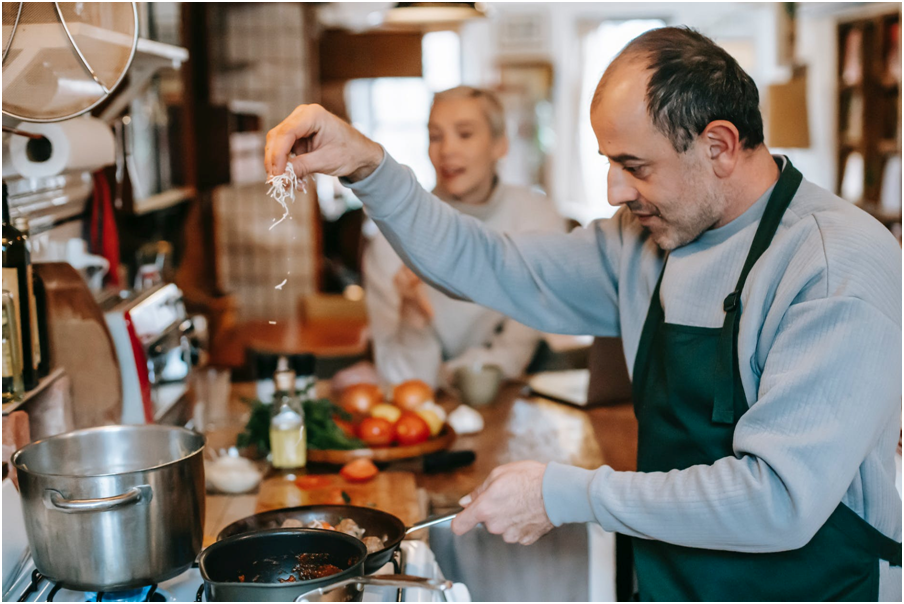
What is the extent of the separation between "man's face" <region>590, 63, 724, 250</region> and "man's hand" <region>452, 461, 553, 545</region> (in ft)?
1.41

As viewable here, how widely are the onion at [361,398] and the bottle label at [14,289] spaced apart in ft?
2.80

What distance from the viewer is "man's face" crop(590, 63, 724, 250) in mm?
1257

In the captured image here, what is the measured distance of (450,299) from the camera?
262cm

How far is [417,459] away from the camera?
1.95 meters

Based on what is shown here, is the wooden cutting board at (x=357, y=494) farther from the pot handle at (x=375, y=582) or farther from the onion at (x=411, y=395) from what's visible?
the pot handle at (x=375, y=582)

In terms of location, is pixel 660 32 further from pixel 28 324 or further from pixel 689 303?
pixel 28 324

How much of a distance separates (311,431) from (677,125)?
3.50 feet

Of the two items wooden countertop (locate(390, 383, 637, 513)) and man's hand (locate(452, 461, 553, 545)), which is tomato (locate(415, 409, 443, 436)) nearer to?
wooden countertop (locate(390, 383, 637, 513))

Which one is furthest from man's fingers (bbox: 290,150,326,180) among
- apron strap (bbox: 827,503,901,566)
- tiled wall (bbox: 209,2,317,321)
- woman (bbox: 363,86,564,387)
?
tiled wall (bbox: 209,2,317,321)

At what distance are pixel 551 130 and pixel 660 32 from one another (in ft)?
28.2

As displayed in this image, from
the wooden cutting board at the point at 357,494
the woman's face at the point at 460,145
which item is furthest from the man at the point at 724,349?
the woman's face at the point at 460,145

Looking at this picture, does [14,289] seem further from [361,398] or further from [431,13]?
[431,13]

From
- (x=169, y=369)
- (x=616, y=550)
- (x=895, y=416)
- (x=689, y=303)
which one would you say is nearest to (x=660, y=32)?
(x=689, y=303)

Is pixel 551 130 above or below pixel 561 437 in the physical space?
above
